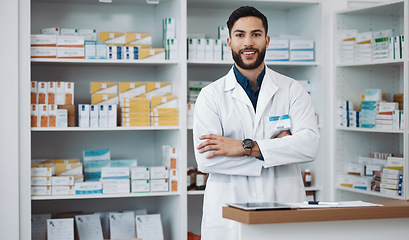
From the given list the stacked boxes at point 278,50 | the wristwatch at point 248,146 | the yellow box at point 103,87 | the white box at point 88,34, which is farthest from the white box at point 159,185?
the wristwatch at point 248,146

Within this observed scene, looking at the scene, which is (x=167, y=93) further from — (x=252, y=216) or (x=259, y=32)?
(x=252, y=216)

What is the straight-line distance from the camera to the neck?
9.83 ft

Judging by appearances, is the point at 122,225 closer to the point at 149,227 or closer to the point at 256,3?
the point at 149,227

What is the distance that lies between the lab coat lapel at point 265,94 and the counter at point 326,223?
844mm

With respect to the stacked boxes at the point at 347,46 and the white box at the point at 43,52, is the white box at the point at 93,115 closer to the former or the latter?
the white box at the point at 43,52

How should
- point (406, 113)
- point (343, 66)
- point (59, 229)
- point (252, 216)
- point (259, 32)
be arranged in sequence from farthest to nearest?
point (343, 66), point (59, 229), point (406, 113), point (259, 32), point (252, 216)

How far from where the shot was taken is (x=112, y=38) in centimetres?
425

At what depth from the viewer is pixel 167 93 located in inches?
170

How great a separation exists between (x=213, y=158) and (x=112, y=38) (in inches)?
70.8

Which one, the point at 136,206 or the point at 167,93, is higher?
the point at 167,93

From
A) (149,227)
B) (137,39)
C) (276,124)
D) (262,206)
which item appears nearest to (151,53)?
(137,39)
